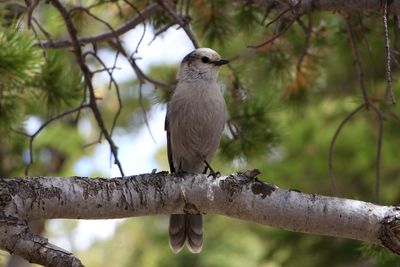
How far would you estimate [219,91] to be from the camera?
4.89m

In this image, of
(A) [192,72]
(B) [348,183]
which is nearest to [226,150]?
(A) [192,72]

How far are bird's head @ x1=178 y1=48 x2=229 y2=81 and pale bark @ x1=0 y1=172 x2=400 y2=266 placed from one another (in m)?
1.71

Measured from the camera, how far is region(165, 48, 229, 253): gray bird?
473 centimetres

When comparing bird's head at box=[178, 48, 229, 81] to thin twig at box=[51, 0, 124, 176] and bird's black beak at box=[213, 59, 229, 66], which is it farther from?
thin twig at box=[51, 0, 124, 176]

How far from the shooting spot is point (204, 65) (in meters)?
5.07

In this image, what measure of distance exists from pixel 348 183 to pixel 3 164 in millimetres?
4031

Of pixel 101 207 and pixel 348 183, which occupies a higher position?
pixel 348 183

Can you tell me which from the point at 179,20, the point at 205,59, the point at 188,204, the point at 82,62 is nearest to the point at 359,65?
the point at 179,20

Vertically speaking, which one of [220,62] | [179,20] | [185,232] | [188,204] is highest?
[220,62]

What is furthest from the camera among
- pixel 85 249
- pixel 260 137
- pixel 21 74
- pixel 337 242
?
pixel 85 249

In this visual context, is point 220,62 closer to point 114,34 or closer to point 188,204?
point 114,34

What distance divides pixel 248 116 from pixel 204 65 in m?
0.54

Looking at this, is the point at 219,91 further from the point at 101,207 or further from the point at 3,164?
the point at 3,164

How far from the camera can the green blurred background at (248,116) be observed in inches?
187
